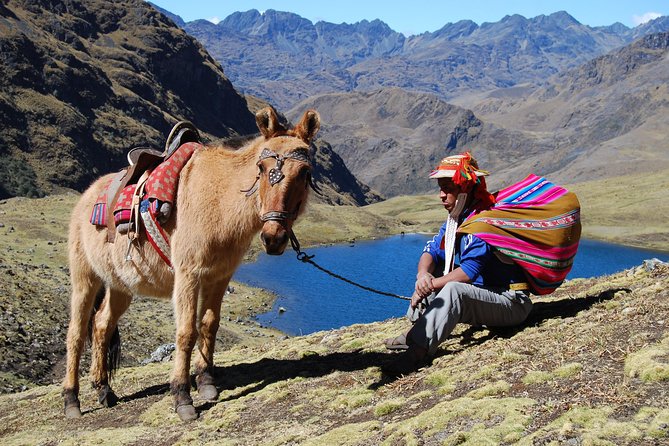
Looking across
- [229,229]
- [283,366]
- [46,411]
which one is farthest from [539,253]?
[46,411]

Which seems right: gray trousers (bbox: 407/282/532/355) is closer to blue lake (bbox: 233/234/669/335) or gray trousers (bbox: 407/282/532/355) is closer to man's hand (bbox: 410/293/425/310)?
man's hand (bbox: 410/293/425/310)

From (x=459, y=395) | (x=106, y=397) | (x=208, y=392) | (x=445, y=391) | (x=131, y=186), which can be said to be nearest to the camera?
(x=459, y=395)

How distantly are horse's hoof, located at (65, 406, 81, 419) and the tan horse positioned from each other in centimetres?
2

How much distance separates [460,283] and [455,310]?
0.41 metres

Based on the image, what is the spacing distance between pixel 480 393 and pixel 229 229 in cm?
421

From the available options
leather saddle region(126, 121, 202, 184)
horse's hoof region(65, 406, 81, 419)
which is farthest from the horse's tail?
leather saddle region(126, 121, 202, 184)

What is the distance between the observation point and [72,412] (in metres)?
11.0

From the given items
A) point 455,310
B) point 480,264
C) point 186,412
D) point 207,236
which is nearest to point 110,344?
point 186,412

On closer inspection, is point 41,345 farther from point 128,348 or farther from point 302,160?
point 302,160

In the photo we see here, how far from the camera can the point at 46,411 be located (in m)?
12.1

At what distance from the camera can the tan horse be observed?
8.20 metres

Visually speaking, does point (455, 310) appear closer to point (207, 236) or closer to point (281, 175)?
point (281, 175)

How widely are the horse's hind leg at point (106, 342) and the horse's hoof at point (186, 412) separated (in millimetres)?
2876

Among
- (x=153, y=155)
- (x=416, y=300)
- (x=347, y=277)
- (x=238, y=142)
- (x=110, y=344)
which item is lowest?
(x=347, y=277)
